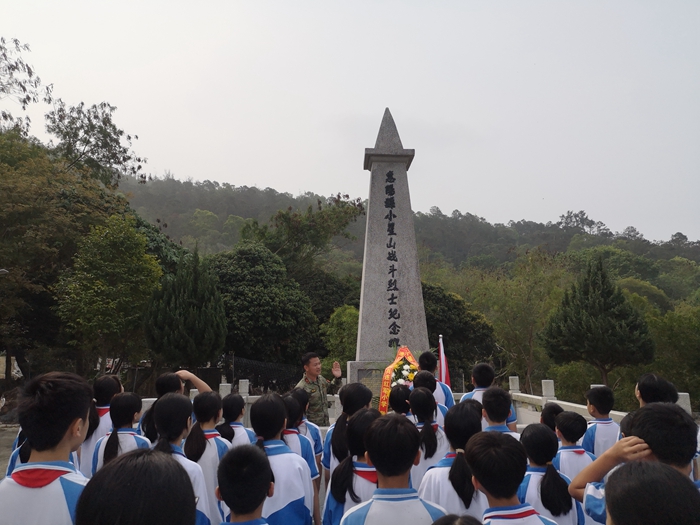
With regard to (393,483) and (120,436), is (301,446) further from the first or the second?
(393,483)

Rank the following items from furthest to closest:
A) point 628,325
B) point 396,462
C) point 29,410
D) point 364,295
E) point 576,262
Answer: point 576,262 → point 628,325 → point 364,295 → point 396,462 → point 29,410

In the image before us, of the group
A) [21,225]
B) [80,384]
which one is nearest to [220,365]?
[21,225]

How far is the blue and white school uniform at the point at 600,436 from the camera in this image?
11.5 feet

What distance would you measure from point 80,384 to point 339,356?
13234 millimetres

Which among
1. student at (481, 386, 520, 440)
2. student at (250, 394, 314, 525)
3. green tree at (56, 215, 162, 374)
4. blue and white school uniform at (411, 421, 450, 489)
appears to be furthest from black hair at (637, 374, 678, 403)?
green tree at (56, 215, 162, 374)

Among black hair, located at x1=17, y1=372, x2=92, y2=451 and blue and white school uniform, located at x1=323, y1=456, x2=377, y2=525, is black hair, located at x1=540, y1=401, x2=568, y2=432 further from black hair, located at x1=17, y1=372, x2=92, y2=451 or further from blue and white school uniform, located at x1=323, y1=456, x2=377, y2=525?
black hair, located at x1=17, y1=372, x2=92, y2=451

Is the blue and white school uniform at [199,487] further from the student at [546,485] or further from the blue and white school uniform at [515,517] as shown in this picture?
the student at [546,485]

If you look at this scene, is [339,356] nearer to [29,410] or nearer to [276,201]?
[29,410]

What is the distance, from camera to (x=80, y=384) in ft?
5.91

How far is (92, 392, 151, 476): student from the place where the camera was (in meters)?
2.87

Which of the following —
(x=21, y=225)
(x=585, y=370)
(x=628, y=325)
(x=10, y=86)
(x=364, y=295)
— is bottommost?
(x=585, y=370)

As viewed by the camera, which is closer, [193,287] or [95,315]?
[95,315]

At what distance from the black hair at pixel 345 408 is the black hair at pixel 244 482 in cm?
138

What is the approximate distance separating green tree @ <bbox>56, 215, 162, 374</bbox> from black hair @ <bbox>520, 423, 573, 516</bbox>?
37.3 ft
